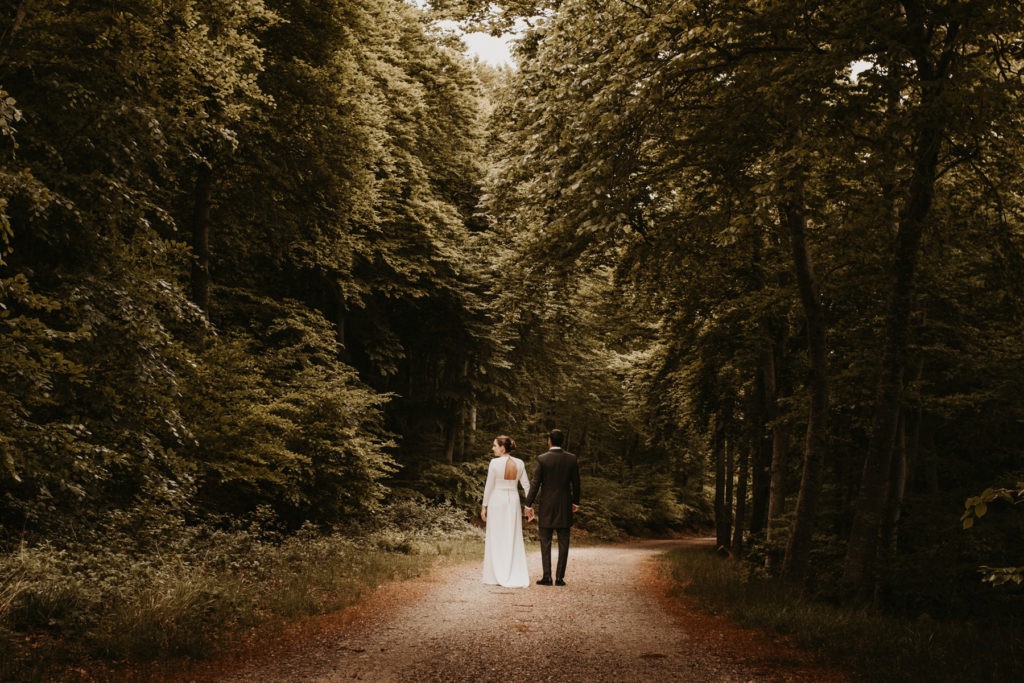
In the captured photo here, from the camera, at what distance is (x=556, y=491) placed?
9.71 m

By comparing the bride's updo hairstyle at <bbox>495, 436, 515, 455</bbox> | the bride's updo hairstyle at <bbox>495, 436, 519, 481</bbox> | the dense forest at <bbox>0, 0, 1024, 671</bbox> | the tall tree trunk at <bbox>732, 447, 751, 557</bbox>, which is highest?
the dense forest at <bbox>0, 0, 1024, 671</bbox>

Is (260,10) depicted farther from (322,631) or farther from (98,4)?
(322,631)

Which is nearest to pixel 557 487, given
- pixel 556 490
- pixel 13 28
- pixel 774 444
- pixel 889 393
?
pixel 556 490

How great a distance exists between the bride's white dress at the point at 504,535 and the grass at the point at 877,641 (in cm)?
261

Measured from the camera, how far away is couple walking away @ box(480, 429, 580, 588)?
379 inches

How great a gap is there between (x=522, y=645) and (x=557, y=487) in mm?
3835

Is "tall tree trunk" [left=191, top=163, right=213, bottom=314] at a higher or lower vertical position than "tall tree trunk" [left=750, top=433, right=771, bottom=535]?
higher

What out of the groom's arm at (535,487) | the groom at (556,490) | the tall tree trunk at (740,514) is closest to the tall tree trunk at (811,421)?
the groom at (556,490)

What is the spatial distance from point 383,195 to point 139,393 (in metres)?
11.9

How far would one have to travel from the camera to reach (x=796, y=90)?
6.89 meters

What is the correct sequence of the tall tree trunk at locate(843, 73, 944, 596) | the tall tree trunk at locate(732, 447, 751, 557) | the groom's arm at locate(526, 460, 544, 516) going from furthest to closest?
the tall tree trunk at locate(732, 447, 751, 557), the groom's arm at locate(526, 460, 544, 516), the tall tree trunk at locate(843, 73, 944, 596)

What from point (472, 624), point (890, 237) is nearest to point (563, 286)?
point (890, 237)

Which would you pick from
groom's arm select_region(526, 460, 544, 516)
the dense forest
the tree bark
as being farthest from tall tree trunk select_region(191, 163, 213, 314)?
the tree bark

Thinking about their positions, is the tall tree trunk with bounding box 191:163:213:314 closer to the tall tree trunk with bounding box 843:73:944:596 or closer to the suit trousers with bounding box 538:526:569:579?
the suit trousers with bounding box 538:526:569:579
